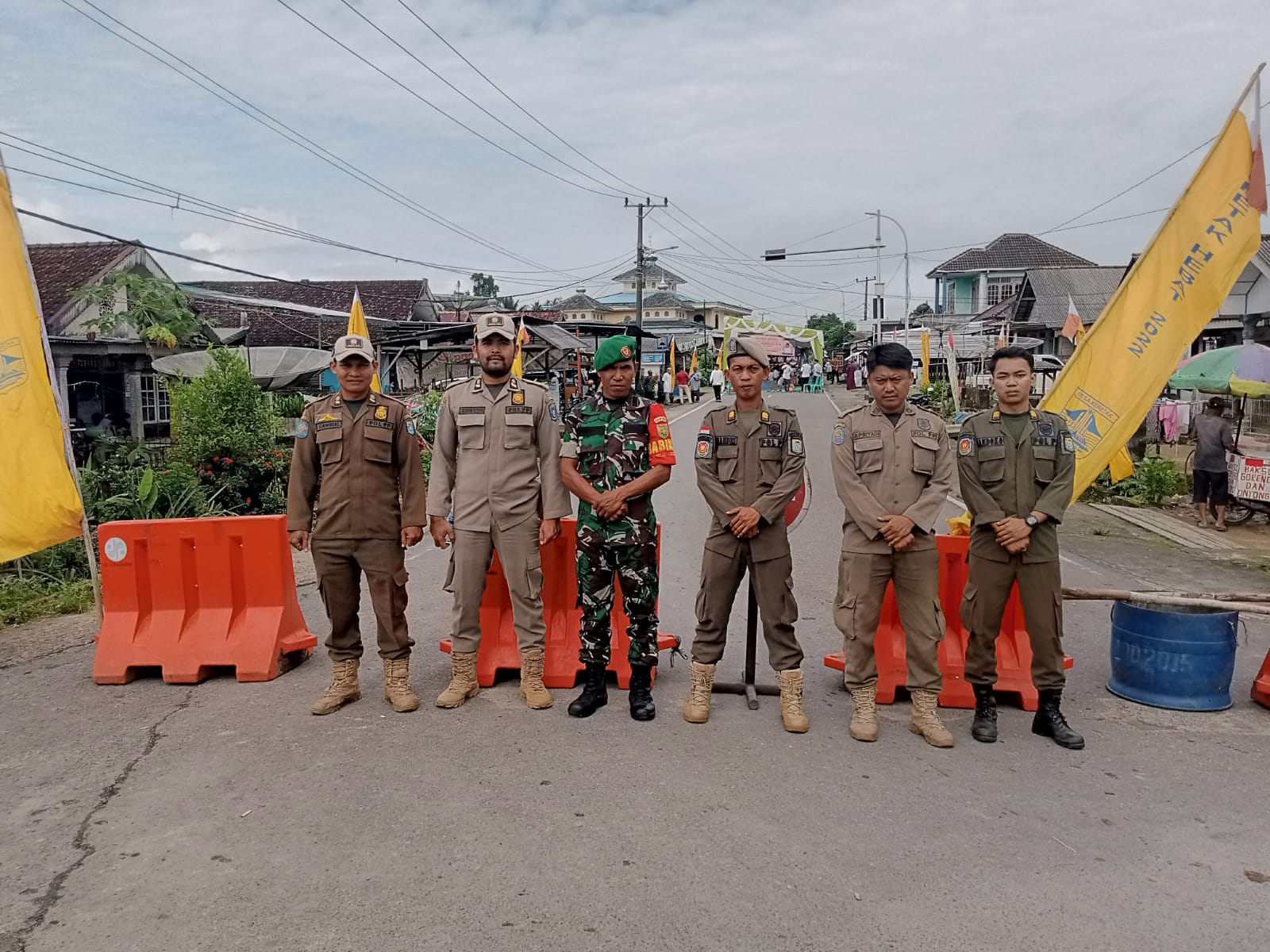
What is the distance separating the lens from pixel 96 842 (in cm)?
357

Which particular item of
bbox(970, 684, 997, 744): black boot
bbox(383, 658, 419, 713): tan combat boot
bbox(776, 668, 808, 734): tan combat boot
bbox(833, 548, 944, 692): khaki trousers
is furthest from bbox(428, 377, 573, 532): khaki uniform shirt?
bbox(970, 684, 997, 744): black boot

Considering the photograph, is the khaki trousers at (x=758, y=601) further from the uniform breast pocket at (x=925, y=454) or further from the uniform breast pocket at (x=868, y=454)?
the uniform breast pocket at (x=925, y=454)

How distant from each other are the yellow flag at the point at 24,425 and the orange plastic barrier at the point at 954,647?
15.6ft

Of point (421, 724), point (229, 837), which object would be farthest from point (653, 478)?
point (229, 837)

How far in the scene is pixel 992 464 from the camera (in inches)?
185

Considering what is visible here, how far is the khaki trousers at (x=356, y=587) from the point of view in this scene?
4977 millimetres

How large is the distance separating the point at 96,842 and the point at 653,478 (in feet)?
9.38

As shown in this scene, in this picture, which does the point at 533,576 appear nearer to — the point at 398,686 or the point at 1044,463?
the point at 398,686

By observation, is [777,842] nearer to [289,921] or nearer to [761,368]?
[289,921]

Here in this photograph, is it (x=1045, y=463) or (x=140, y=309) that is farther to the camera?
(x=140, y=309)

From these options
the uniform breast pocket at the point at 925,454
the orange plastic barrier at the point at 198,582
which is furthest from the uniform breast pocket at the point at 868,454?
the orange plastic barrier at the point at 198,582

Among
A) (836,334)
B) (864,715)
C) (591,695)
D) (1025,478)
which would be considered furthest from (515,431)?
(836,334)

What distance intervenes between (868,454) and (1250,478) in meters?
9.23

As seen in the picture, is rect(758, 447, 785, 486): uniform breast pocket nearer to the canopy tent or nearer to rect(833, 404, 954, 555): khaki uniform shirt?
rect(833, 404, 954, 555): khaki uniform shirt
